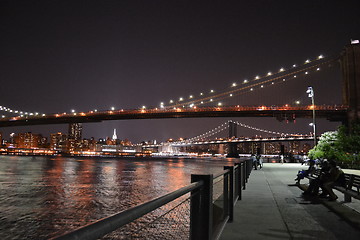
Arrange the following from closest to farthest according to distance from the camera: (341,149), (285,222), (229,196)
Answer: (285,222) → (229,196) → (341,149)

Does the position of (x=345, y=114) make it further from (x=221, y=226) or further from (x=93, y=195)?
(x=221, y=226)

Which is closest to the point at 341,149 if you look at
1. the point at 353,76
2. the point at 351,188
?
the point at 351,188

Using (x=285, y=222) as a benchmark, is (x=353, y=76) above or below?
above

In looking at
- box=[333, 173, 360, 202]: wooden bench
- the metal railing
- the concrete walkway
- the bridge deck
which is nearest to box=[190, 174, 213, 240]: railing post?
the metal railing

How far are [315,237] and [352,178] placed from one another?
10.5ft

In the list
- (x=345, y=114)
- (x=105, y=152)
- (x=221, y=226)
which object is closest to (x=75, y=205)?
(x=221, y=226)

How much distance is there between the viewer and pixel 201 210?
3.44m

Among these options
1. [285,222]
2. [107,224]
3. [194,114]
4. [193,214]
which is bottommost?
[285,222]

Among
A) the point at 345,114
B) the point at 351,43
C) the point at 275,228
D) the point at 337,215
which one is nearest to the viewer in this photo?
the point at 275,228

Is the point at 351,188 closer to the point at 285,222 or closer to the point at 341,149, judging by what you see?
the point at 285,222

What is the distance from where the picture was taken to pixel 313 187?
9273mm

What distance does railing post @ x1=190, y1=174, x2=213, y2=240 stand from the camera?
3.25 meters

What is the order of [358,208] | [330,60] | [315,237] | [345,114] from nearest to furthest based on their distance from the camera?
[315,237], [358,208], [345,114], [330,60]

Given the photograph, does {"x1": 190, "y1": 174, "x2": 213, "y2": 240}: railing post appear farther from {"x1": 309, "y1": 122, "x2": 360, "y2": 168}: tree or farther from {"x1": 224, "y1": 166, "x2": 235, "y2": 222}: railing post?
{"x1": 309, "y1": 122, "x2": 360, "y2": 168}: tree
